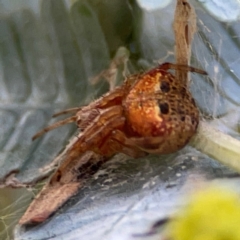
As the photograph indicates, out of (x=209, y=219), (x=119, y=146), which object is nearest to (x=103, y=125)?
(x=119, y=146)

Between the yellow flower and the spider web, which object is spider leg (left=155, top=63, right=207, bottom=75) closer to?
the spider web

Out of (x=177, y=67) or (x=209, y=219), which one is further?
(x=177, y=67)

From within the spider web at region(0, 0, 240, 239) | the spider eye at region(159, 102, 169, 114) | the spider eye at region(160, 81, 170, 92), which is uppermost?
the spider eye at region(160, 81, 170, 92)

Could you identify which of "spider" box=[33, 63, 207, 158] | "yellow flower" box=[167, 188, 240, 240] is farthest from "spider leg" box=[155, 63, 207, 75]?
"yellow flower" box=[167, 188, 240, 240]

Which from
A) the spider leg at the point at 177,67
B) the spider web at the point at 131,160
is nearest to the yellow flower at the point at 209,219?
the spider web at the point at 131,160

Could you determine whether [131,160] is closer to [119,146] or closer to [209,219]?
[119,146]

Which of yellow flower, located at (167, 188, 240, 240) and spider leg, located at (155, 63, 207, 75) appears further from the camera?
spider leg, located at (155, 63, 207, 75)

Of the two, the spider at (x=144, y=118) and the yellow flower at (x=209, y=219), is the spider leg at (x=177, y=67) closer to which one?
the spider at (x=144, y=118)

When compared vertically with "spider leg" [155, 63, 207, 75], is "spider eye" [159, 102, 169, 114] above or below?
below
